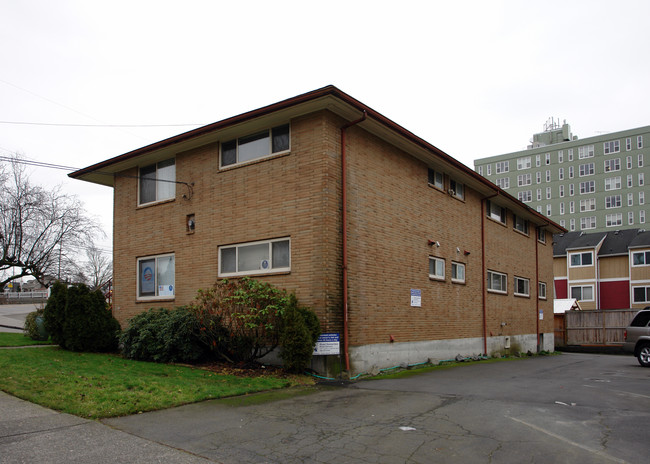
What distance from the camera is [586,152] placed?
83.2 metres

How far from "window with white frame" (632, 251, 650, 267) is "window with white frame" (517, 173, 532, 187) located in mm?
42304

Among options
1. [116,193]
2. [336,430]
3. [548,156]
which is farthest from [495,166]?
[336,430]

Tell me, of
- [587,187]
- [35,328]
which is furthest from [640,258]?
[35,328]

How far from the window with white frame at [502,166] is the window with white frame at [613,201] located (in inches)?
653

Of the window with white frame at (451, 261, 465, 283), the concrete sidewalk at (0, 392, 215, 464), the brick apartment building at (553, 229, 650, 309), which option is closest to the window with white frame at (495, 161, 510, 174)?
the brick apartment building at (553, 229, 650, 309)

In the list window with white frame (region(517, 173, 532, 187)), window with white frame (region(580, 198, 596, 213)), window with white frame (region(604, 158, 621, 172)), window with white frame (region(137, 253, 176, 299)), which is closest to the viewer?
window with white frame (region(137, 253, 176, 299))

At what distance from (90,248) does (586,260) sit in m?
44.4

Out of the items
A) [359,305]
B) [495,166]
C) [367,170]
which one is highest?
[495,166]

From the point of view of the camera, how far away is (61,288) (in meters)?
13.9

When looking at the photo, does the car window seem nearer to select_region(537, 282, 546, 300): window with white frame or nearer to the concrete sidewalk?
select_region(537, 282, 546, 300): window with white frame

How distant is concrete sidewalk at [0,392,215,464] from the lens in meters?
5.57

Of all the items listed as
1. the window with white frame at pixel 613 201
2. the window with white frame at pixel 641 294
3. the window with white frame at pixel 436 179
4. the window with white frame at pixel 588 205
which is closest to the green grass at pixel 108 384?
the window with white frame at pixel 436 179

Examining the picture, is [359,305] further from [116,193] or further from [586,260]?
[586,260]

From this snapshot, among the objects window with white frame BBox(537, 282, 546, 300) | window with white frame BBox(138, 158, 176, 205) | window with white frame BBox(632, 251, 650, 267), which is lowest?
window with white frame BBox(537, 282, 546, 300)
